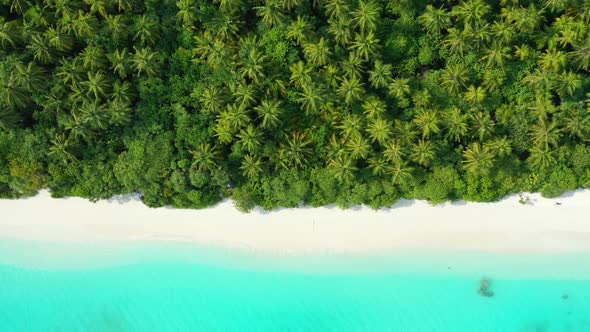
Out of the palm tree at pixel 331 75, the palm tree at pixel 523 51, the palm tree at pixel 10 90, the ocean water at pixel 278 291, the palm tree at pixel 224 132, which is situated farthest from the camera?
the ocean water at pixel 278 291

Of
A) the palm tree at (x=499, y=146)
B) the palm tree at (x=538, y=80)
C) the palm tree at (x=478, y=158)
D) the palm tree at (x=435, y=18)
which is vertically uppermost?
the palm tree at (x=435, y=18)

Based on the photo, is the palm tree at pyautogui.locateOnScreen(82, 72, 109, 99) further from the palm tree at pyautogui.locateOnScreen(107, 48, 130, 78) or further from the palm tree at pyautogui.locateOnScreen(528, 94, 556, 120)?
the palm tree at pyautogui.locateOnScreen(528, 94, 556, 120)

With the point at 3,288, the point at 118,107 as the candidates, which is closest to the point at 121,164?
the point at 118,107

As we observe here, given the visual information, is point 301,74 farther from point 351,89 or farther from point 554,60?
point 554,60

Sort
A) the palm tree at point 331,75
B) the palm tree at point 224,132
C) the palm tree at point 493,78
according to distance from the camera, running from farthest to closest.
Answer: the palm tree at point 493,78
the palm tree at point 331,75
the palm tree at point 224,132

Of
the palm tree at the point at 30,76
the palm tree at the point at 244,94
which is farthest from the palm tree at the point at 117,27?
the palm tree at the point at 244,94

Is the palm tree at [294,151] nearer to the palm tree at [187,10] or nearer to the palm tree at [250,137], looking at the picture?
the palm tree at [250,137]

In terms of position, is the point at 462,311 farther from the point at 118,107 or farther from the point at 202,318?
the point at 118,107
